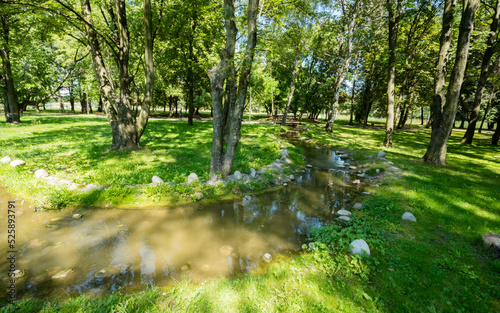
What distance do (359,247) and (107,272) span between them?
175 inches

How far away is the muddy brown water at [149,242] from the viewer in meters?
3.18

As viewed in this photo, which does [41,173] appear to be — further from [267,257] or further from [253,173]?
[267,257]

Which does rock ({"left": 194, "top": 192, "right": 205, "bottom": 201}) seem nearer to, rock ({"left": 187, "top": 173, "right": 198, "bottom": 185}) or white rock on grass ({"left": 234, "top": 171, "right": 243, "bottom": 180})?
rock ({"left": 187, "top": 173, "right": 198, "bottom": 185})

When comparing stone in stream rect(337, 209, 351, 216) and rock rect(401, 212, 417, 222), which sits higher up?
rock rect(401, 212, 417, 222)

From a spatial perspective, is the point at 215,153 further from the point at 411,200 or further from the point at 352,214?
the point at 411,200

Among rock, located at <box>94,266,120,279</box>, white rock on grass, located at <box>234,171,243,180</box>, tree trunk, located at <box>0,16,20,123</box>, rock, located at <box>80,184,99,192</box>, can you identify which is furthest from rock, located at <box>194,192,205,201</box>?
tree trunk, located at <box>0,16,20,123</box>

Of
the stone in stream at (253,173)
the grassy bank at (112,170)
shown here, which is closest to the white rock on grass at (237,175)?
the grassy bank at (112,170)

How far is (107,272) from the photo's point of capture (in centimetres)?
331

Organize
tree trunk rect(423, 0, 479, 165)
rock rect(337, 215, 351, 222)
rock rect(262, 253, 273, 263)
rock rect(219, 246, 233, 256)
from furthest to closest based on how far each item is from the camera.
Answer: tree trunk rect(423, 0, 479, 165) < rock rect(337, 215, 351, 222) < rock rect(219, 246, 233, 256) < rock rect(262, 253, 273, 263)

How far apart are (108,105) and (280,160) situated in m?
8.38

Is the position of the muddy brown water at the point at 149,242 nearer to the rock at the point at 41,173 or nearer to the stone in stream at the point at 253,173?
the rock at the point at 41,173

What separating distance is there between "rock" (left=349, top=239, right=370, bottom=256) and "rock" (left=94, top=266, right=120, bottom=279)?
13.7 ft

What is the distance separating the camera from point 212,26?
14.7m

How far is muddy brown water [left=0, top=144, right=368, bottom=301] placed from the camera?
10.4ft
